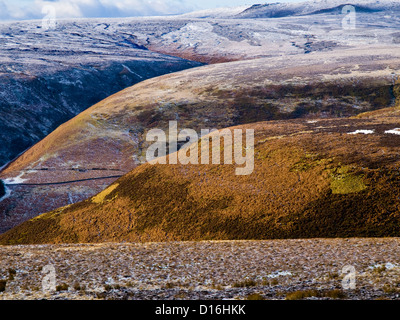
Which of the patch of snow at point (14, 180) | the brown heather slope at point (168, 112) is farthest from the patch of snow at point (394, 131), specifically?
the patch of snow at point (14, 180)

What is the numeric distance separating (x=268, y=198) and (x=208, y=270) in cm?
1640

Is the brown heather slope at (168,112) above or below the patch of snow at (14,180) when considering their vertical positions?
above

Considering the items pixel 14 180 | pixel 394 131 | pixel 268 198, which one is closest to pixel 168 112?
pixel 14 180

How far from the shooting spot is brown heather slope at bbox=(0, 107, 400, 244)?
33625 mm

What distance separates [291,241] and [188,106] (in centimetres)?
8155

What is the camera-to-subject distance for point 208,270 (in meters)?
23.5

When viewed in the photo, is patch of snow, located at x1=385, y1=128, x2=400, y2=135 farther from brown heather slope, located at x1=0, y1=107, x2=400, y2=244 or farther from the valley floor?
the valley floor

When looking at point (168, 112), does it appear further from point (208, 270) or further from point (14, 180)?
point (208, 270)

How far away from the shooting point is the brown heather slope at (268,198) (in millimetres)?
33625

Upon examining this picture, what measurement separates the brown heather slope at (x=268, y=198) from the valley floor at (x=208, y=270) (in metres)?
4.44

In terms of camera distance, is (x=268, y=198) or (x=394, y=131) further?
(x=394, y=131)

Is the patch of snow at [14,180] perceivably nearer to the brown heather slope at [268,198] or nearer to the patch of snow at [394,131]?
the brown heather slope at [268,198]
